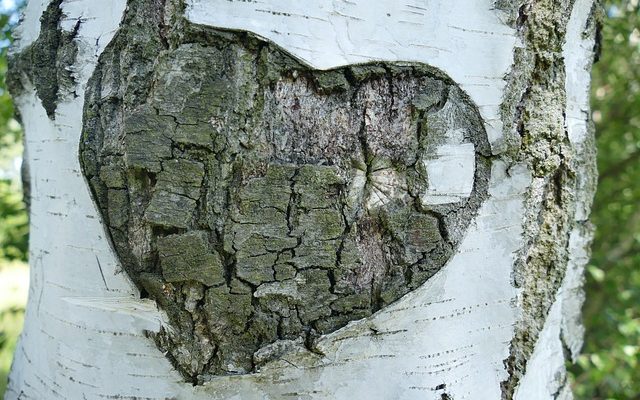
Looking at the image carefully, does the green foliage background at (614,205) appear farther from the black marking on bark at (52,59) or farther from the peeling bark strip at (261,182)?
the black marking on bark at (52,59)

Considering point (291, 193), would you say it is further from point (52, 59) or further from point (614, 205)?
point (614, 205)

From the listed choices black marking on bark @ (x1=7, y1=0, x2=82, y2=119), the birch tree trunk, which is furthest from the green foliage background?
black marking on bark @ (x1=7, y1=0, x2=82, y2=119)

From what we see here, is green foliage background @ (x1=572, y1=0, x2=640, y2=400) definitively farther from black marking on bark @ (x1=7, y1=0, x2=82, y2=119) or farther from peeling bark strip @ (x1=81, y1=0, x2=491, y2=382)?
black marking on bark @ (x1=7, y1=0, x2=82, y2=119)

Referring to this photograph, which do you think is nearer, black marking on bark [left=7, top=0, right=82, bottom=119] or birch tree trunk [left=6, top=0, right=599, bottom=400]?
birch tree trunk [left=6, top=0, right=599, bottom=400]

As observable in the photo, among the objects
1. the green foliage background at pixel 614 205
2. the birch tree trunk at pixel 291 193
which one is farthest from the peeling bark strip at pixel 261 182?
the green foliage background at pixel 614 205

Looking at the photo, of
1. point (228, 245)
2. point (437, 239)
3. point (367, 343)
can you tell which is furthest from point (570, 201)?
point (228, 245)

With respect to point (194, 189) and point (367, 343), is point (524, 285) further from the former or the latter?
point (194, 189)

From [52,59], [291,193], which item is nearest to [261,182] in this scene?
[291,193]

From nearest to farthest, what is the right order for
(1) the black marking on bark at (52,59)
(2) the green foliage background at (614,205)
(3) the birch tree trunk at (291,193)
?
(3) the birch tree trunk at (291,193), (1) the black marking on bark at (52,59), (2) the green foliage background at (614,205)
